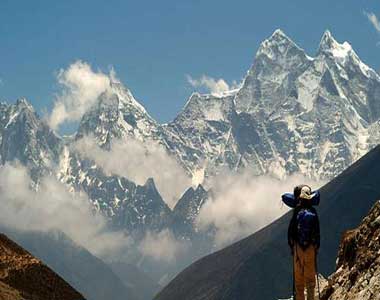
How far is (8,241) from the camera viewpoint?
6278 cm

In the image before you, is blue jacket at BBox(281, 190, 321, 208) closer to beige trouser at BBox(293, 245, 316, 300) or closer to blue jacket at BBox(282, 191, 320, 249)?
blue jacket at BBox(282, 191, 320, 249)

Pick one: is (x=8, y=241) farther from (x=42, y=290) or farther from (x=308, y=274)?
(x=308, y=274)

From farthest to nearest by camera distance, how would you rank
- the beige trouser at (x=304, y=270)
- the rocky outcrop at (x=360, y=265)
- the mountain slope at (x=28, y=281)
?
the mountain slope at (x=28, y=281) → the rocky outcrop at (x=360, y=265) → the beige trouser at (x=304, y=270)

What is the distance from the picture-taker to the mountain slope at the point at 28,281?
166 ft

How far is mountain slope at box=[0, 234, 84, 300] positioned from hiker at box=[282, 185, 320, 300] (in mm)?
32334

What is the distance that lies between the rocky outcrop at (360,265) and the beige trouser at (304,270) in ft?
5.27

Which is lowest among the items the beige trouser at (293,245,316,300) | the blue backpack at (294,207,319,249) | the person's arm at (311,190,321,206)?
the beige trouser at (293,245,316,300)

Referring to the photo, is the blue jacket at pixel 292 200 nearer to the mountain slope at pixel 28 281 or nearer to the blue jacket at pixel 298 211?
the blue jacket at pixel 298 211

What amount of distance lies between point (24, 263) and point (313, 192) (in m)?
38.9

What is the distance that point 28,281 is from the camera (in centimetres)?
5291

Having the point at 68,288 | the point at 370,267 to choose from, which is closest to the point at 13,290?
the point at 68,288

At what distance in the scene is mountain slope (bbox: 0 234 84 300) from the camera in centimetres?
5053

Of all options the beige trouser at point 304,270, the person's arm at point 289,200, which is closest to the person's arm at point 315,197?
the person's arm at point 289,200

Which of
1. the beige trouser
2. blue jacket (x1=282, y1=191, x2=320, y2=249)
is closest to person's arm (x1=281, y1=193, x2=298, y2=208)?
blue jacket (x1=282, y1=191, x2=320, y2=249)
